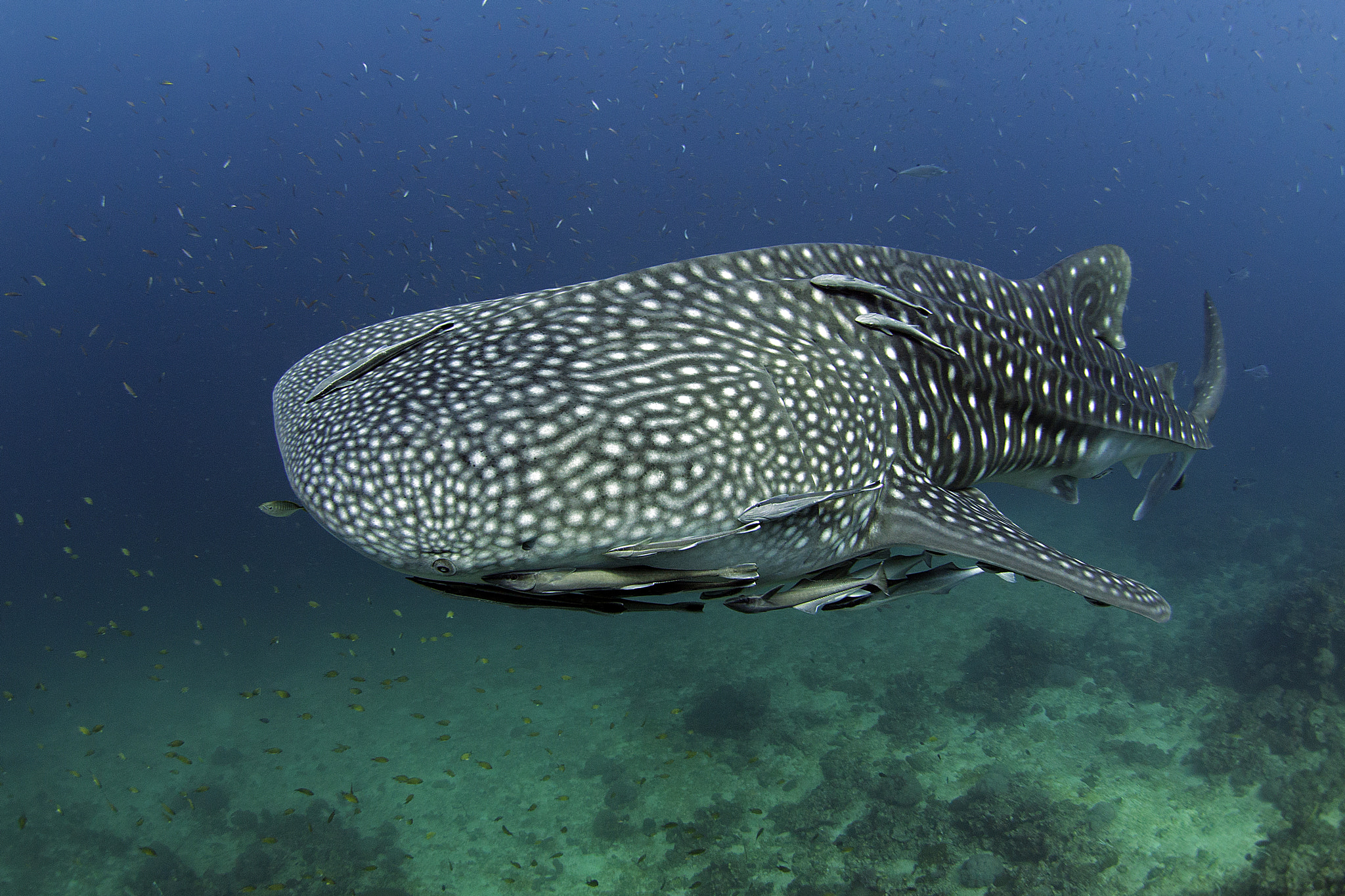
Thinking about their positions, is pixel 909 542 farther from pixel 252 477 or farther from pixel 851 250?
pixel 252 477

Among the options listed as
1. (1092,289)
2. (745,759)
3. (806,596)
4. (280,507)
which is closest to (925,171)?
(1092,289)

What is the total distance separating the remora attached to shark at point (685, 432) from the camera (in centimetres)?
176

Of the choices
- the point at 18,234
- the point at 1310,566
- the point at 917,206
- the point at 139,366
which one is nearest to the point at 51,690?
the point at 1310,566

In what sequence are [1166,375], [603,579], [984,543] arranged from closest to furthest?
[603,579] → [984,543] → [1166,375]

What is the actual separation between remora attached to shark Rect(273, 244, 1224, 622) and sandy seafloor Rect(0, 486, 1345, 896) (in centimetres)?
772

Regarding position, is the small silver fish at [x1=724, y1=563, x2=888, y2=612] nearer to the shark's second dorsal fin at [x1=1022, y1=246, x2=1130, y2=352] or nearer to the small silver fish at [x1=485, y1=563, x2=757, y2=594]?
the small silver fish at [x1=485, y1=563, x2=757, y2=594]

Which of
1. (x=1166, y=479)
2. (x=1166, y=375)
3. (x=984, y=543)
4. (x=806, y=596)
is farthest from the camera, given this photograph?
(x=1166, y=479)

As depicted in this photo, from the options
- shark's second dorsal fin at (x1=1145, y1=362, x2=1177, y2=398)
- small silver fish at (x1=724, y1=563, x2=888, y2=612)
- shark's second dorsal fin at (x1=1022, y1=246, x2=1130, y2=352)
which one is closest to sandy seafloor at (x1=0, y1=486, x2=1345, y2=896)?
shark's second dorsal fin at (x1=1145, y1=362, x2=1177, y2=398)

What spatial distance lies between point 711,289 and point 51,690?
29.5 metres

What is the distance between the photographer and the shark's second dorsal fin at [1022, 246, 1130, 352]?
4105mm

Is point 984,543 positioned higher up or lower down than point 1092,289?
lower down

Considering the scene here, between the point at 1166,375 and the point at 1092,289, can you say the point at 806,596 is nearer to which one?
the point at 1092,289

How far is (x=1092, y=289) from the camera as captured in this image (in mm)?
4328

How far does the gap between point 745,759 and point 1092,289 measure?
32.4ft
